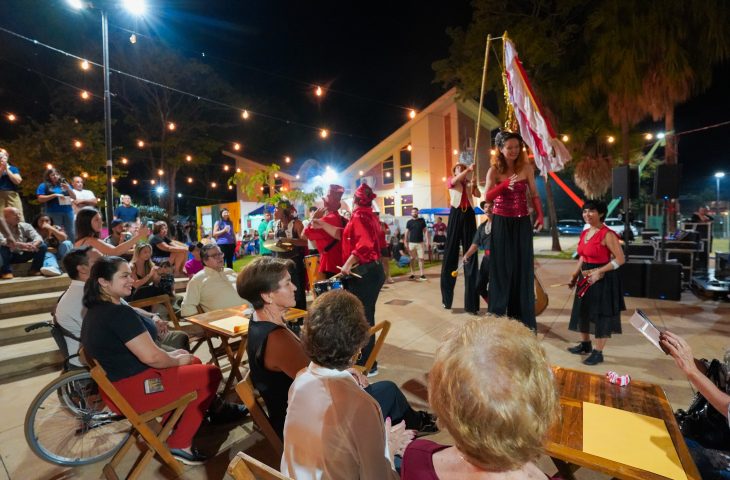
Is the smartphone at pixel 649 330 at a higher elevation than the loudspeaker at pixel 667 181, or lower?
lower

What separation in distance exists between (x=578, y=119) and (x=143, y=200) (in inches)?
1189

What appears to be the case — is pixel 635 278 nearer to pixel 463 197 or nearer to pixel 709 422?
pixel 463 197

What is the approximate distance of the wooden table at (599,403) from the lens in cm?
144

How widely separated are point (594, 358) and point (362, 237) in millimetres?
2916

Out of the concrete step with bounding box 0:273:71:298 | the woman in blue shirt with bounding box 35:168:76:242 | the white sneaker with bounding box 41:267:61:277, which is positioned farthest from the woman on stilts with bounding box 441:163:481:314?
the woman in blue shirt with bounding box 35:168:76:242

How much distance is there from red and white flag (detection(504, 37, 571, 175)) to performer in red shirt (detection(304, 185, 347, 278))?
7.55 feet

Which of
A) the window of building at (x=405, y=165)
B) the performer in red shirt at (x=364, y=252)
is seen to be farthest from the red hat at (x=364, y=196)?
the window of building at (x=405, y=165)

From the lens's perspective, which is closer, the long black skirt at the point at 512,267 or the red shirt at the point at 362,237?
the long black skirt at the point at 512,267

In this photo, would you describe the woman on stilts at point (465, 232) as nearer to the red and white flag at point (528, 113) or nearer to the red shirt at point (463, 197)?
the red shirt at point (463, 197)

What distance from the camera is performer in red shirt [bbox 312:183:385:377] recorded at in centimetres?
385

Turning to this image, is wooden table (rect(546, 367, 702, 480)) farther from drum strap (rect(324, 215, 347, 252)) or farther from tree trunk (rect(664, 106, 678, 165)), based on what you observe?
tree trunk (rect(664, 106, 678, 165))

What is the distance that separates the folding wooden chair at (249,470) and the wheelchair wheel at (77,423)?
2527 mm

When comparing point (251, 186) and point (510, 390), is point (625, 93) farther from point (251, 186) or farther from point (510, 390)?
point (251, 186)

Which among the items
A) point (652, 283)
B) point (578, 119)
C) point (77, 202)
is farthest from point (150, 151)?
point (652, 283)
